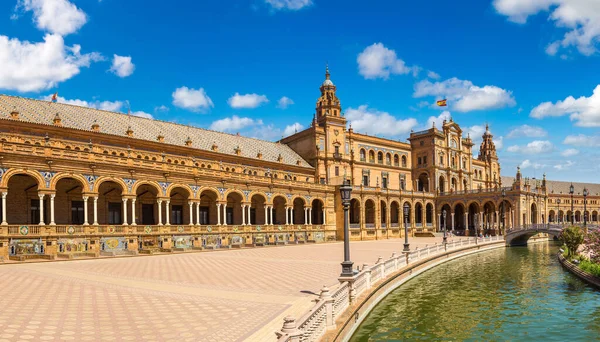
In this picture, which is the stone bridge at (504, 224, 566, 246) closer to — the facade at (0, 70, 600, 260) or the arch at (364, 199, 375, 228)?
the facade at (0, 70, 600, 260)

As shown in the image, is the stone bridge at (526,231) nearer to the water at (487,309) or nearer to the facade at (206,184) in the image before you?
the facade at (206,184)

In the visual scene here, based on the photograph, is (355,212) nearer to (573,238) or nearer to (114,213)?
(573,238)

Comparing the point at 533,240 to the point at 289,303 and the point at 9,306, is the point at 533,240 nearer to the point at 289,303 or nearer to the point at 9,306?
the point at 289,303

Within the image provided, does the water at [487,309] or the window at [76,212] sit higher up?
the window at [76,212]

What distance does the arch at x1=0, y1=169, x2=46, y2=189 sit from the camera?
29.8m

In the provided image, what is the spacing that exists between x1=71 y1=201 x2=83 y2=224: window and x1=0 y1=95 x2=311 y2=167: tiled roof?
23.3 feet

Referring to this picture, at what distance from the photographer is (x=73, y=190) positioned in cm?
3669

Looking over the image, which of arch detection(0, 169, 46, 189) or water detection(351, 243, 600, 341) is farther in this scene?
arch detection(0, 169, 46, 189)

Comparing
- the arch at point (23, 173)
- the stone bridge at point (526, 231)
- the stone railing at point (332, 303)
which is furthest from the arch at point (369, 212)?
the arch at point (23, 173)

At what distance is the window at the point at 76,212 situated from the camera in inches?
1460

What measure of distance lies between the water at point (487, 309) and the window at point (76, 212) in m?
27.0

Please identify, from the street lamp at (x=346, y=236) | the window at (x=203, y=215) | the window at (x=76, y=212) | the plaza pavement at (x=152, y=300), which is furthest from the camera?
the window at (x=203, y=215)

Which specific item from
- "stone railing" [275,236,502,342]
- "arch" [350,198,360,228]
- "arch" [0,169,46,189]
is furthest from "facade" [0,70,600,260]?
"stone railing" [275,236,502,342]

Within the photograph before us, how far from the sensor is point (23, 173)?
1206 inches
